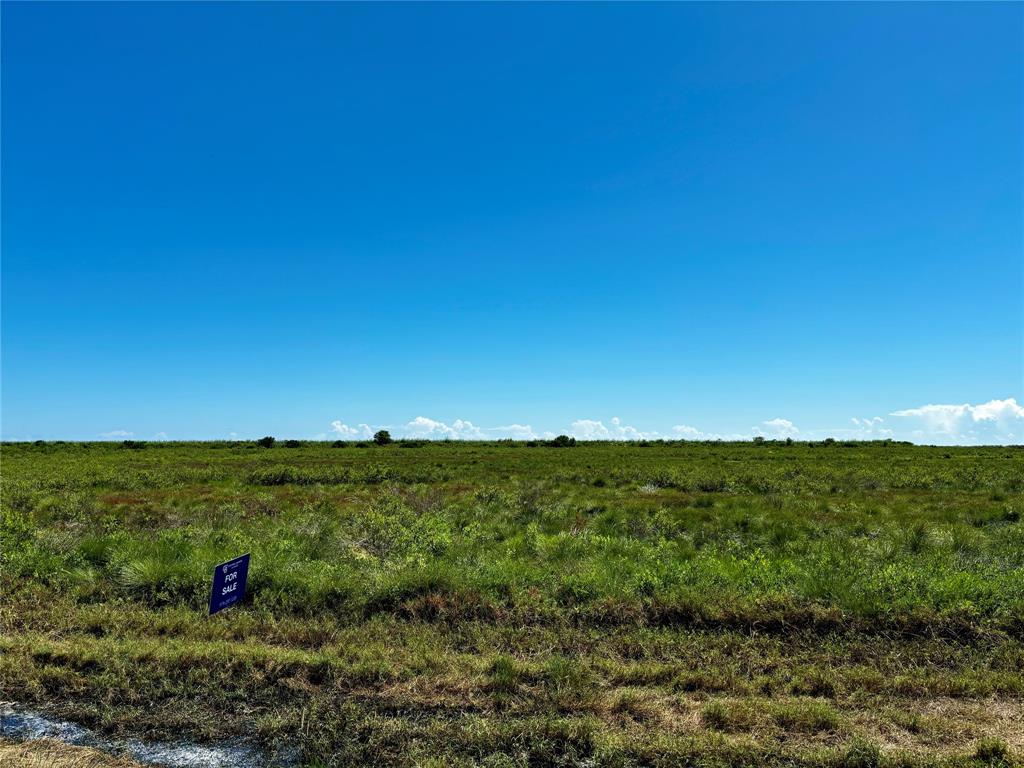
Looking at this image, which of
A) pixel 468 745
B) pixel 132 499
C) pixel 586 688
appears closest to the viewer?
pixel 468 745

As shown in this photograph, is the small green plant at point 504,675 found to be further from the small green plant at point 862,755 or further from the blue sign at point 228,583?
the blue sign at point 228,583

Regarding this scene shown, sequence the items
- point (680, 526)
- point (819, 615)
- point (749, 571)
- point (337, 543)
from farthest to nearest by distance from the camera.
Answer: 1. point (680, 526)
2. point (337, 543)
3. point (749, 571)
4. point (819, 615)

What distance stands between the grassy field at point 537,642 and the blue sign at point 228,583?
1.24 ft

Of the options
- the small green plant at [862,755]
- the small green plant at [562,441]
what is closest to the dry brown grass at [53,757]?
the small green plant at [862,755]

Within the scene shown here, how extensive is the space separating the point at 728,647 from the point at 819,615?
1436 millimetres

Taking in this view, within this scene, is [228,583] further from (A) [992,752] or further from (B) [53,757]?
(A) [992,752]

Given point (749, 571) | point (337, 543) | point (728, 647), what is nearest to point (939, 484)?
point (749, 571)

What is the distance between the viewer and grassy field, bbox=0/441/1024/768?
4.62 metres

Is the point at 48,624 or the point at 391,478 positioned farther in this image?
the point at 391,478

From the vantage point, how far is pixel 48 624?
7.11m

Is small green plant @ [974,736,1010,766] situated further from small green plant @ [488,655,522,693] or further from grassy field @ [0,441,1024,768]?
small green plant @ [488,655,522,693]

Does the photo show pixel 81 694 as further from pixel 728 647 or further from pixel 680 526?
pixel 680 526

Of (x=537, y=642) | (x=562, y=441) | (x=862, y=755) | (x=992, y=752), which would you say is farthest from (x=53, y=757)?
(x=562, y=441)

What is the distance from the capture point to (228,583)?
6.88 meters
